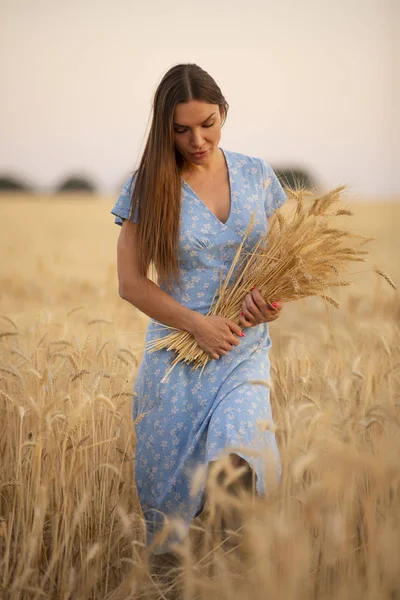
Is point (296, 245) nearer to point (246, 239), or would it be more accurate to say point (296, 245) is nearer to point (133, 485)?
point (246, 239)

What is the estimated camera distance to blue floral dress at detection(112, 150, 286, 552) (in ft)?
8.09

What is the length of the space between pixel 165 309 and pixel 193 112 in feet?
2.12

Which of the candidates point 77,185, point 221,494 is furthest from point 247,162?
point 77,185

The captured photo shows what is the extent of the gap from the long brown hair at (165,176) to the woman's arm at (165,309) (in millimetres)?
58

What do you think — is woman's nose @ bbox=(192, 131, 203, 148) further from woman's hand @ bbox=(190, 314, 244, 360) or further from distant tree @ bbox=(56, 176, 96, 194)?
distant tree @ bbox=(56, 176, 96, 194)

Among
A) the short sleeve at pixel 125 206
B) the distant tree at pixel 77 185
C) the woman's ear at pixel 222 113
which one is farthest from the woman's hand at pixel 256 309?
the distant tree at pixel 77 185

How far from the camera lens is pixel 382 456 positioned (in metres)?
1.62

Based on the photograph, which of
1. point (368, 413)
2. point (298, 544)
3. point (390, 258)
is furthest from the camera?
point (390, 258)

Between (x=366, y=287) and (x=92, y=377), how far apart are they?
6.66m


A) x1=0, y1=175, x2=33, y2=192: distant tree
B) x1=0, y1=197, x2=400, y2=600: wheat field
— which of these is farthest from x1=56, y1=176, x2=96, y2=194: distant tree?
x1=0, y1=197, x2=400, y2=600: wheat field

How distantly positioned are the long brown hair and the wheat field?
35cm

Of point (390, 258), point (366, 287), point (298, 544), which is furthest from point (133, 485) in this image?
point (390, 258)

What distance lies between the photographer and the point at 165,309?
250 centimetres

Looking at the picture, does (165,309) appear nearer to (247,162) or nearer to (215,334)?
(215,334)
